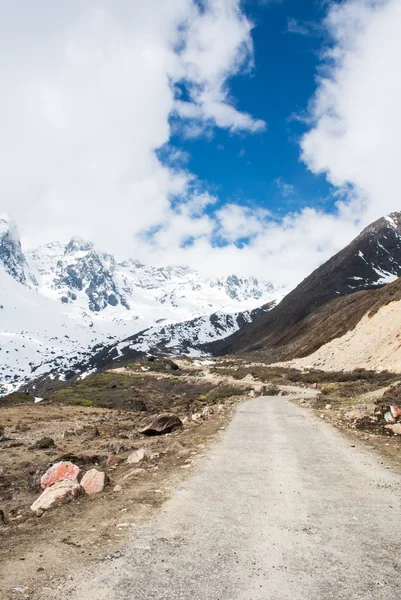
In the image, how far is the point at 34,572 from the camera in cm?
568

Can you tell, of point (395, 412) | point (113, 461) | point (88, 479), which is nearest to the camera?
point (88, 479)

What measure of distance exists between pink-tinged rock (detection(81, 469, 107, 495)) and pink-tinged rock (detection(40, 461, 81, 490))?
0.71m

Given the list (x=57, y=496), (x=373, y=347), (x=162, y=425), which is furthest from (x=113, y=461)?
(x=373, y=347)

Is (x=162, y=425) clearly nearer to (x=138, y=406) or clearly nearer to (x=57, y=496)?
(x=57, y=496)

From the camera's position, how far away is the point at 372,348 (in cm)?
5719

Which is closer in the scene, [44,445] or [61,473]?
[61,473]

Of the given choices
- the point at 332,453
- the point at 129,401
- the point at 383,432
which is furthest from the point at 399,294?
the point at 332,453

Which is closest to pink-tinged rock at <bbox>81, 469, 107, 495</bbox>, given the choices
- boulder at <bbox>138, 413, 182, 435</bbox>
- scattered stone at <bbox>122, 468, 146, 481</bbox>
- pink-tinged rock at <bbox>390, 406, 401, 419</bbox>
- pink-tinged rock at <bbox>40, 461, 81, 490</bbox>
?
pink-tinged rock at <bbox>40, 461, 81, 490</bbox>

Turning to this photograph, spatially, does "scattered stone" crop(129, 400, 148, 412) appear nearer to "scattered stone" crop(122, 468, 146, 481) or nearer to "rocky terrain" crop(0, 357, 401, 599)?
"rocky terrain" crop(0, 357, 401, 599)

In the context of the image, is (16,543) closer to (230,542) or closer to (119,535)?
(119,535)

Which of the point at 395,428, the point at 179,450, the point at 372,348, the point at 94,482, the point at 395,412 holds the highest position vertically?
the point at 94,482

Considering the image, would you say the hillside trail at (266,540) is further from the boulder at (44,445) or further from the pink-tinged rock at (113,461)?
the boulder at (44,445)

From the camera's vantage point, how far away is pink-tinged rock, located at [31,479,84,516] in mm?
8781

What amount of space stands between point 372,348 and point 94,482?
54.8 meters
